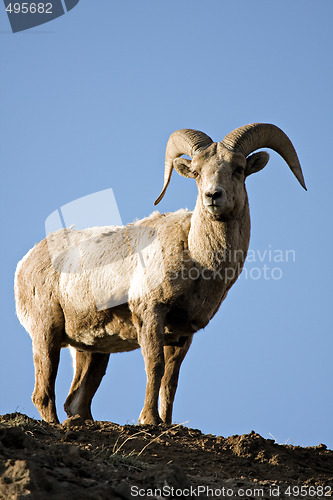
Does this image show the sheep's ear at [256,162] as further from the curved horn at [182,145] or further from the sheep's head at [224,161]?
the curved horn at [182,145]

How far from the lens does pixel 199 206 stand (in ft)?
36.5

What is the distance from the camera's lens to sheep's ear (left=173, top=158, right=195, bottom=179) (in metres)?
11.4

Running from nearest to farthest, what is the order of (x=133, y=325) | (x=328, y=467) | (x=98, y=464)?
1. (x=98, y=464)
2. (x=328, y=467)
3. (x=133, y=325)

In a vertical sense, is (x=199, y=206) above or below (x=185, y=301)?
above

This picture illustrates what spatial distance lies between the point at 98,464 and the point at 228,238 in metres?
4.33

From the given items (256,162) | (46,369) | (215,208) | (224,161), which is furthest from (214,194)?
(46,369)

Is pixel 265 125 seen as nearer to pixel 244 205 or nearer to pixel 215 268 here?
pixel 244 205

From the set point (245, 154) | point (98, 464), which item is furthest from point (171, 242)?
point (98, 464)

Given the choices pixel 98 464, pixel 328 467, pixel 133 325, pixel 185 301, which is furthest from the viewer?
pixel 133 325

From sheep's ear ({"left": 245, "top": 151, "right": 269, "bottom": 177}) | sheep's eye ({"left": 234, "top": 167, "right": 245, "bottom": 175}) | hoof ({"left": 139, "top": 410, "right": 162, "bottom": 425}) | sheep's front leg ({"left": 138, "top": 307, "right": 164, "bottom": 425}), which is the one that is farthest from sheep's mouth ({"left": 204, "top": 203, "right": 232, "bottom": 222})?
hoof ({"left": 139, "top": 410, "right": 162, "bottom": 425})

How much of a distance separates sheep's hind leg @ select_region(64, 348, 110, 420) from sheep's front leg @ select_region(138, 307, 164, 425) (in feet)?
7.37

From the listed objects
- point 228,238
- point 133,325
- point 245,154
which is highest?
point 245,154

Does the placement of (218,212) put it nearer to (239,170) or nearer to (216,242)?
(216,242)

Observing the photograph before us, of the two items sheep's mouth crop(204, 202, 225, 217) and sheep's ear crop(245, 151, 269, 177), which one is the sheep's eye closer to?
sheep's ear crop(245, 151, 269, 177)
